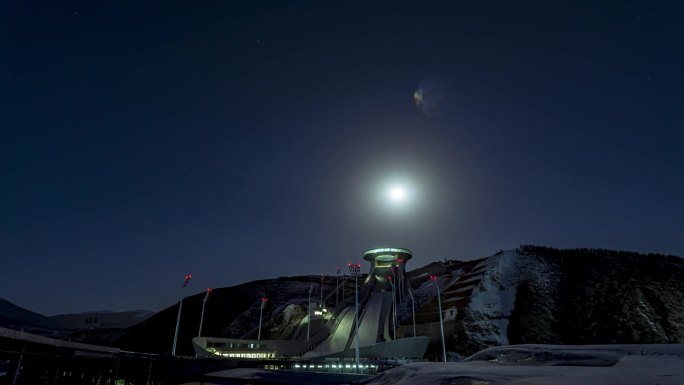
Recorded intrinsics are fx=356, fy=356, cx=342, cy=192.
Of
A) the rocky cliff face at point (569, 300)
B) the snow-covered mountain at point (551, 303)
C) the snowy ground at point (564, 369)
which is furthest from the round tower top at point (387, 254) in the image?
the snowy ground at point (564, 369)

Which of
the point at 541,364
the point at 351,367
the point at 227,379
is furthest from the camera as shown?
the point at 351,367

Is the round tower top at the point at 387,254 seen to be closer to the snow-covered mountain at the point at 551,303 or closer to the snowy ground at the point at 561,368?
the snow-covered mountain at the point at 551,303

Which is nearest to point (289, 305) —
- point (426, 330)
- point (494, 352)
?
point (426, 330)

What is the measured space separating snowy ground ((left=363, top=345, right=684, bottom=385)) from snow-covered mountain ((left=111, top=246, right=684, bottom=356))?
5302 cm

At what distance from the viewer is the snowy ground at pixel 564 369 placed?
638 centimetres

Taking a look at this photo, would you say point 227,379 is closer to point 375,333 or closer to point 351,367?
point 351,367

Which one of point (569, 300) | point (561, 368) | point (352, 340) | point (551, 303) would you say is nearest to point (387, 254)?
point (352, 340)

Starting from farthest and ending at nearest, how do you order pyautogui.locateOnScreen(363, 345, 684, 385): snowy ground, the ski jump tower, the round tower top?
the round tower top → the ski jump tower → pyautogui.locateOnScreen(363, 345, 684, 385): snowy ground

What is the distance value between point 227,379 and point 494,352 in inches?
531

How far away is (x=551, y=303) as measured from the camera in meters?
65.5

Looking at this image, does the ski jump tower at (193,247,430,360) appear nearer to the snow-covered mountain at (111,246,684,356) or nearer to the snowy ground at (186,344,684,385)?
the snow-covered mountain at (111,246,684,356)

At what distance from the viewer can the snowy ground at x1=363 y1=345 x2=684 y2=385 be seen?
20.9 feet

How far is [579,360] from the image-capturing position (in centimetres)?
879

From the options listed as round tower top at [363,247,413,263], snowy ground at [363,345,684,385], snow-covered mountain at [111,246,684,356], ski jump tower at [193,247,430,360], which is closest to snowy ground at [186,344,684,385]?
snowy ground at [363,345,684,385]
